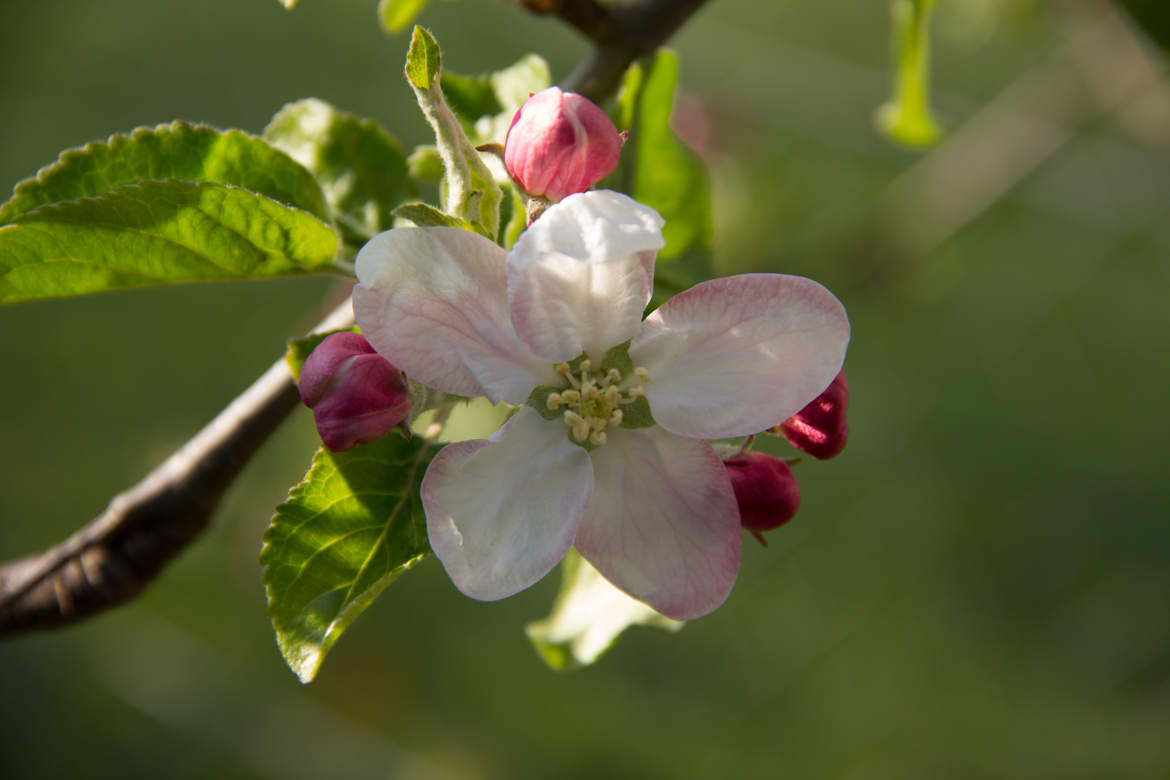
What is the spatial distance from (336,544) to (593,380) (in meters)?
0.18

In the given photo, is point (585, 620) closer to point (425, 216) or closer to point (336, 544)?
point (336, 544)

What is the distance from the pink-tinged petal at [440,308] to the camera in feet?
1.64

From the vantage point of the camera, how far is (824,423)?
0.58 meters

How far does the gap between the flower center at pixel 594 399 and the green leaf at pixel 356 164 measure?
291 mm

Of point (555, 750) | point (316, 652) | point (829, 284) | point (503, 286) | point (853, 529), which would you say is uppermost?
point (503, 286)

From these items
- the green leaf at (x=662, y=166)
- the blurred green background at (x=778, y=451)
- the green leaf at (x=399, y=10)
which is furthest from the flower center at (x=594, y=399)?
the blurred green background at (x=778, y=451)

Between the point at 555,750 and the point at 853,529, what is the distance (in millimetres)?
1260

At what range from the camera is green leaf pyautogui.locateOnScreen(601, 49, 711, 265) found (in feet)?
2.53

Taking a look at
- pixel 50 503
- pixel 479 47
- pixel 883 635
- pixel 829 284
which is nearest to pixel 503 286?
pixel 829 284

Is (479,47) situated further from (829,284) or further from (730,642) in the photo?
(730,642)

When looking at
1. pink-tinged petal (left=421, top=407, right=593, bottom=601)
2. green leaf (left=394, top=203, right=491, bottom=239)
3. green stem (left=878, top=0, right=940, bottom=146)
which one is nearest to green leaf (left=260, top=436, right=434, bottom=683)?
pink-tinged petal (left=421, top=407, right=593, bottom=601)

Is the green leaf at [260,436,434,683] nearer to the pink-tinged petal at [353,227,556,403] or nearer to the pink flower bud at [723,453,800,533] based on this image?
the pink-tinged petal at [353,227,556,403]

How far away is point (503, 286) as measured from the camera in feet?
1.79

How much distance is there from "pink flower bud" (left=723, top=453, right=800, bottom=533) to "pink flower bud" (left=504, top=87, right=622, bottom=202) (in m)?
0.20
